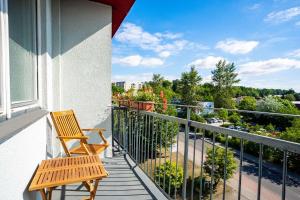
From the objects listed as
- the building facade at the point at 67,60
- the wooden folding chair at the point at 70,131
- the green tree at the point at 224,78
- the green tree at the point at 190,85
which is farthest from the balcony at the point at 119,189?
the green tree at the point at 224,78

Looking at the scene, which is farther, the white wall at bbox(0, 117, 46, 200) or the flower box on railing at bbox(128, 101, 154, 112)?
Result: the flower box on railing at bbox(128, 101, 154, 112)

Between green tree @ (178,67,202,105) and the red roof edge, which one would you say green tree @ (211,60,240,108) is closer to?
green tree @ (178,67,202,105)

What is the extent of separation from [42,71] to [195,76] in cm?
3700

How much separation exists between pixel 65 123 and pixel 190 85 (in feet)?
121

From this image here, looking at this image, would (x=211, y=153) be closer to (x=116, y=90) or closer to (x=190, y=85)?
(x=116, y=90)

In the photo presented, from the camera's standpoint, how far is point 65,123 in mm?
3301

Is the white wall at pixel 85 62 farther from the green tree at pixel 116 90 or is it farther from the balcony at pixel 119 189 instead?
the green tree at pixel 116 90

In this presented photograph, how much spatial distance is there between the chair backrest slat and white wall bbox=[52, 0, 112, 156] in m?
0.61

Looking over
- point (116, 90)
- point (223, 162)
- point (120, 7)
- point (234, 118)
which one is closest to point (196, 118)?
point (234, 118)

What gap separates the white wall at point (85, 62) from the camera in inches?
158

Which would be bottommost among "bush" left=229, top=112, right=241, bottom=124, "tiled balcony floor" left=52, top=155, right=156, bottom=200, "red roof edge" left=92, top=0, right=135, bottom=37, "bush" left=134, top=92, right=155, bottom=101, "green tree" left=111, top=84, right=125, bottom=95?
"tiled balcony floor" left=52, top=155, right=156, bottom=200

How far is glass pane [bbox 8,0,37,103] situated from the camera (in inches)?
68.7

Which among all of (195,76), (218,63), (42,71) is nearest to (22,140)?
(42,71)

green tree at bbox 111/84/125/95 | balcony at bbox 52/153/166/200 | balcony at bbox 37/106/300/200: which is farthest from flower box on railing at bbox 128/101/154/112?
green tree at bbox 111/84/125/95
